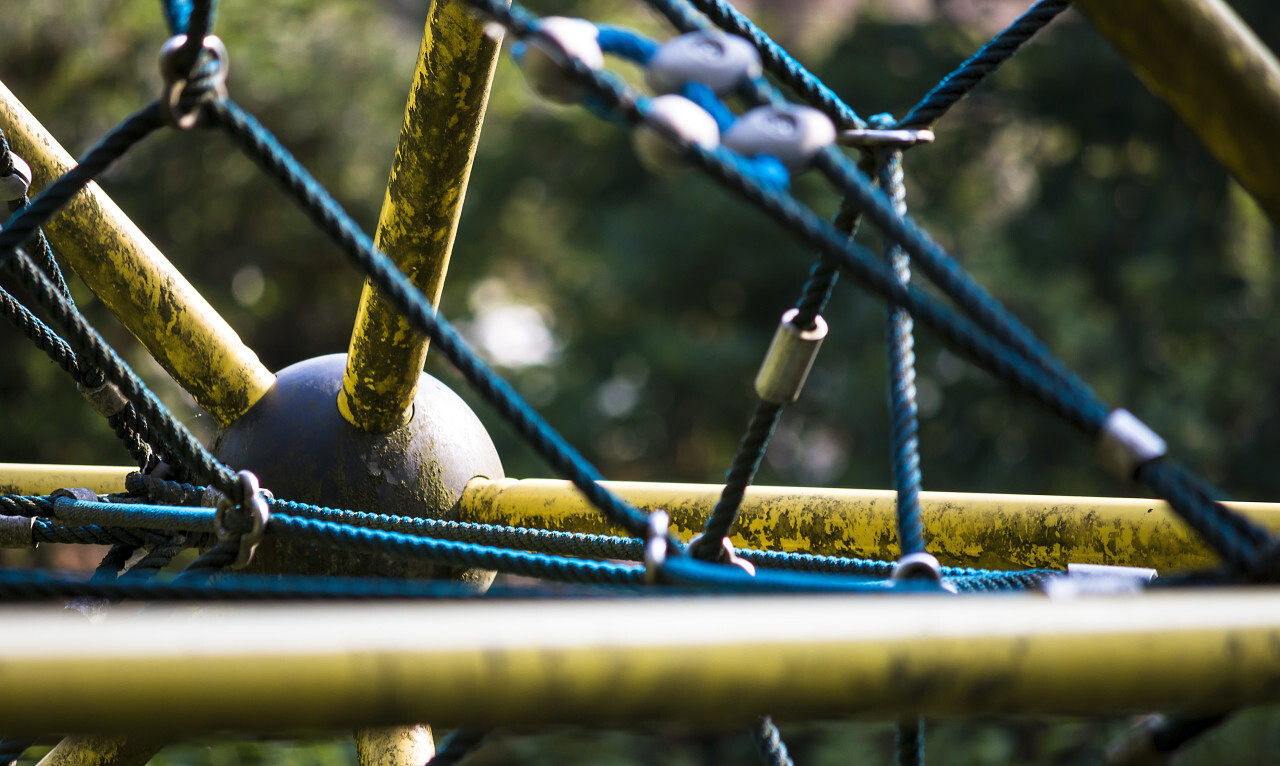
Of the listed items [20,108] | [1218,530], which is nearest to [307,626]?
[1218,530]

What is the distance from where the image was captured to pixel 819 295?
60 cm

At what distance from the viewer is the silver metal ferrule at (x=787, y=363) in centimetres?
58

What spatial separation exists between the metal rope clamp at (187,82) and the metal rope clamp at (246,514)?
0.27 metres

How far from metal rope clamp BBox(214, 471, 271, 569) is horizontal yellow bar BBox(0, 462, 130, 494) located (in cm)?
29

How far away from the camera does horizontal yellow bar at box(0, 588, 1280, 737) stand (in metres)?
0.30

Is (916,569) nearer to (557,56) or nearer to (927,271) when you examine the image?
(927,271)

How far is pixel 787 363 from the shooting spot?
58 centimetres

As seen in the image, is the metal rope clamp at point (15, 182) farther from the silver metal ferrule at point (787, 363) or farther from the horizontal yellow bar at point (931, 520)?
the silver metal ferrule at point (787, 363)

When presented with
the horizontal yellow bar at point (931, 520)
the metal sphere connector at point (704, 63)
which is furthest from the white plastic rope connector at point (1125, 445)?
the horizontal yellow bar at point (931, 520)

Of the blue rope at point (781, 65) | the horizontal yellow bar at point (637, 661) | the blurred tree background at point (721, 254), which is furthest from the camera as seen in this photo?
the blurred tree background at point (721, 254)

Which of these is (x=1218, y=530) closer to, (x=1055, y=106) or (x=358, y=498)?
(x=358, y=498)

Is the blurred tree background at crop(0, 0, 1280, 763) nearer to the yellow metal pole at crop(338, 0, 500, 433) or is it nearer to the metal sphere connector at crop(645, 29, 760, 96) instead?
the yellow metal pole at crop(338, 0, 500, 433)

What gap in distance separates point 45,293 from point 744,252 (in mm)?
3433

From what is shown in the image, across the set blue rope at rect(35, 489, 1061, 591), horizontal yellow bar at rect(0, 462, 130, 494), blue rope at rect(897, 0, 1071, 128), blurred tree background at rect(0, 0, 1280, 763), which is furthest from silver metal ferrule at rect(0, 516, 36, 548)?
blurred tree background at rect(0, 0, 1280, 763)
